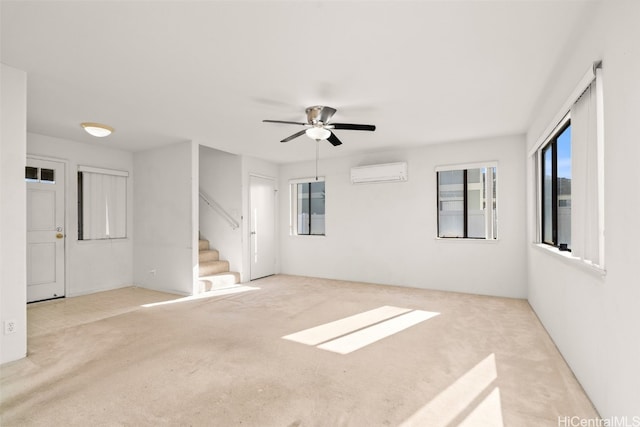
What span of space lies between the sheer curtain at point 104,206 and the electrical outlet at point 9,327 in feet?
9.52

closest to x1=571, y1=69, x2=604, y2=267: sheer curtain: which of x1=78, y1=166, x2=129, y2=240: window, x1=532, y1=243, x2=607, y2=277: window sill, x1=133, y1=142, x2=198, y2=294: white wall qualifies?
x1=532, y1=243, x2=607, y2=277: window sill

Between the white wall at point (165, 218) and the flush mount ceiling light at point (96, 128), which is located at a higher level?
the flush mount ceiling light at point (96, 128)

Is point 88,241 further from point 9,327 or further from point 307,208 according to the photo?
point 307,208

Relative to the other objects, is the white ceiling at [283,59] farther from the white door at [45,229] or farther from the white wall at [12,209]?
the white door at [45,229]

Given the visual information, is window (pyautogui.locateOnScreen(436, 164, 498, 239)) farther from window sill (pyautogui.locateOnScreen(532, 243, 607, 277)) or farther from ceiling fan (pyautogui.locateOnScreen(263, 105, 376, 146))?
ceiling fan (pyautogui.locateOnScreen(263, 105, 376, 146))

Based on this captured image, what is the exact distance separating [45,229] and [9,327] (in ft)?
8.77

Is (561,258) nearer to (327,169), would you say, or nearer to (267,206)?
(327,169)

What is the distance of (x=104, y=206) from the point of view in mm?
5379

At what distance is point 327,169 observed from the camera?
6363mm

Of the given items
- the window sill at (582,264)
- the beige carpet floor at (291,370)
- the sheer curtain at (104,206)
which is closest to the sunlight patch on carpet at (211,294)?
the beige carpet floor at (291,370)

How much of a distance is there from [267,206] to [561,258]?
5.23 m

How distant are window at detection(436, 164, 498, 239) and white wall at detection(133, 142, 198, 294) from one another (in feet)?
14.1

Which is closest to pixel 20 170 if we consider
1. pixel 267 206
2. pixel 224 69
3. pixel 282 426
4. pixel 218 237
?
pixel 224 69

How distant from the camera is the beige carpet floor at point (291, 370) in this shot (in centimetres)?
190
